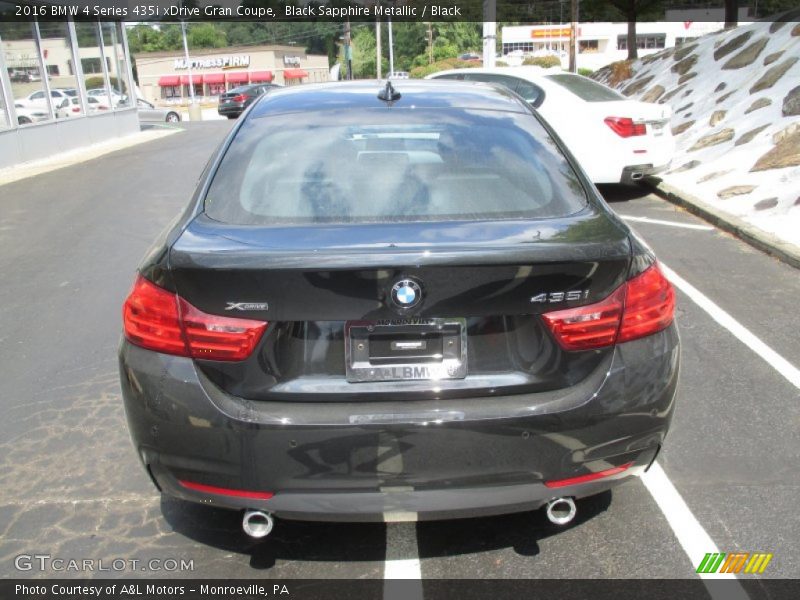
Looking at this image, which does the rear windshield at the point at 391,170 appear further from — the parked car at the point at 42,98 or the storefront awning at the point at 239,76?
the storefront awning at the point at 239,76

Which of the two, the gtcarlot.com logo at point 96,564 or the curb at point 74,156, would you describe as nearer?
the gtcarlot.com logo at point 96,564

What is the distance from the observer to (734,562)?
2.74 meters

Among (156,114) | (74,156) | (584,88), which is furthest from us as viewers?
(156,114)

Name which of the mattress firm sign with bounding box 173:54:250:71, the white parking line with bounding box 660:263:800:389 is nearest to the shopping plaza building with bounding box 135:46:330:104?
the mattress firm sign with bounding box 173:54:250:71

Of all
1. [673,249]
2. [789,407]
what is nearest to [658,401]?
[789,407]

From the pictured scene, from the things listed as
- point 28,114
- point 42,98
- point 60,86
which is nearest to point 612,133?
point 28,114

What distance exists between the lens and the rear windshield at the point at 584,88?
32.8 feet

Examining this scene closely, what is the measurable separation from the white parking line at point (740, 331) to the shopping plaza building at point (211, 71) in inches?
3126

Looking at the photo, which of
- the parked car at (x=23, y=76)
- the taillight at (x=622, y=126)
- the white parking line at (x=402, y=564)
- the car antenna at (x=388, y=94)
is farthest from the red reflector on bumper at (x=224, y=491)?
the parked car at (x=23, y=76)

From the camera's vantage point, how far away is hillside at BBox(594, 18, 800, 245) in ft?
27.8

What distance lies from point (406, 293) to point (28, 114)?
56.6 feet

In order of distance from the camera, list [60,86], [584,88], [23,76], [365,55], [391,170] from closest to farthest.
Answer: [391,170] → [584,88] → [23,76] → [60,86] → [365,55]

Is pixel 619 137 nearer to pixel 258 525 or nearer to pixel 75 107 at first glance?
pixel 258 525

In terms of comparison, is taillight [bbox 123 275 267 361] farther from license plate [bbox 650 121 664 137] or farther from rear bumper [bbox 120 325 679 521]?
license plate [bbox 650 121 664 137]
